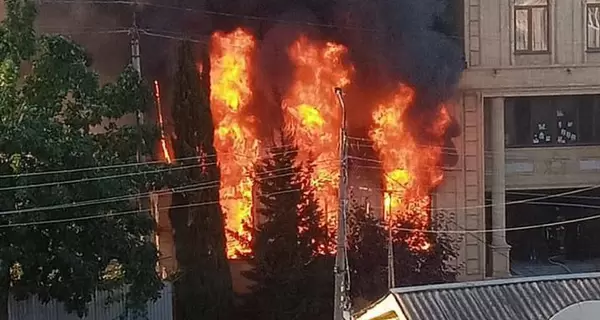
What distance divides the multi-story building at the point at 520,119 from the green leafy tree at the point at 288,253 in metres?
4.68

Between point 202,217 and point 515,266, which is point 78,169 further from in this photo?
point 515,266

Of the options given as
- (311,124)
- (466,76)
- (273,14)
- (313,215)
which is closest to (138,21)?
(273,14)

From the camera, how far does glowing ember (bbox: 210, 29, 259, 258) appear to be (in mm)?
24328

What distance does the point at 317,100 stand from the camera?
2491 centimetres

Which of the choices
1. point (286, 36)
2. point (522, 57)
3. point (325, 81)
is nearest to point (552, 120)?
point (522, 57)

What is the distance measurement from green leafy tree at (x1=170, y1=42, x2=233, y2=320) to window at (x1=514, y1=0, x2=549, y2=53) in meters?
8.84

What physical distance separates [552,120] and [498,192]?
2.49 metres

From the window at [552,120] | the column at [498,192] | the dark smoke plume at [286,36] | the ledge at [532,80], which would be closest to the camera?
the dark smoke plume at [286,36]

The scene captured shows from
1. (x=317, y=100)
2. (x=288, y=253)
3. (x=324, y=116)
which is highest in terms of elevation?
(x=317, y=100)

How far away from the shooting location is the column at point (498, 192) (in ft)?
83.0

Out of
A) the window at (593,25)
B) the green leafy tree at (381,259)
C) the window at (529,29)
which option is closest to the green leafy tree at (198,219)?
the green leafy tree at (381,259)

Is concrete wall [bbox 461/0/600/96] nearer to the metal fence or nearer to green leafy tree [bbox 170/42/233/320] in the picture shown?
green leafy tree [bbox 170/42/233/320]

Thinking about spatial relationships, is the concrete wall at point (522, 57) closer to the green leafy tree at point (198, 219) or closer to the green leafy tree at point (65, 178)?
the green leafy tree at point (198, 219)

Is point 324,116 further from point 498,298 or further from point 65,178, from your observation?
point 498,298
